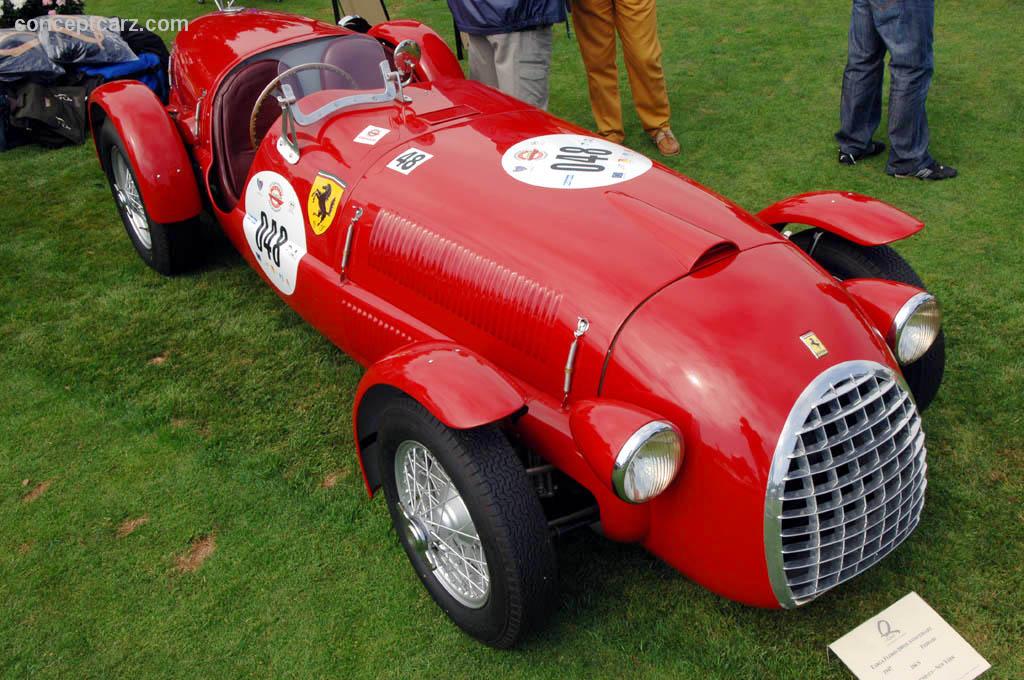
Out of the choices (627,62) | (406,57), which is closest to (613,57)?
(627,62)

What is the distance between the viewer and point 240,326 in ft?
12.4

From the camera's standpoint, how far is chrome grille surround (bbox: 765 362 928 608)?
6.24ft

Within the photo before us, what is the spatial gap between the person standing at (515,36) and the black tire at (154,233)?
6.03 feet

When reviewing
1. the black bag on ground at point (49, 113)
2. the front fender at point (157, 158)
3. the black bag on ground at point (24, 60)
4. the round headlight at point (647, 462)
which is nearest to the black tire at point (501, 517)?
the round headlight at point (647, 462)

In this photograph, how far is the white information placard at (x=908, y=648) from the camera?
82.9 inches

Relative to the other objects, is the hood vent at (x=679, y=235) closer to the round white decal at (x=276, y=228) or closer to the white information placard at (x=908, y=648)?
the white information placard at (x=908, y=648)

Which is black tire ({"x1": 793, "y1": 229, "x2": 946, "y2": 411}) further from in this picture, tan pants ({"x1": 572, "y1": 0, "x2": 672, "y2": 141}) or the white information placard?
tan pants ({"x1": 572, "y1": 0, "x2": 672, "y2": 141})

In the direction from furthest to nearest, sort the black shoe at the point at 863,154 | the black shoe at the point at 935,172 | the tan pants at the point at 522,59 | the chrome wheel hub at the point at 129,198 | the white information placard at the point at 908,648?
the black shoe at the point at 863,154
the black shoe at the point at 935,172
the tan pants at the point at 522,59
the chrome wheel hub at the point at 129,198
the white information placard at the point at 908,648

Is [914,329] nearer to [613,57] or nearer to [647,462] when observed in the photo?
[647,462]

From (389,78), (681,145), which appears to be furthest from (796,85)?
(389,78)

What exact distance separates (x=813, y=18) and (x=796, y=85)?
1.67 meters

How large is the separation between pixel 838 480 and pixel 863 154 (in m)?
3.54

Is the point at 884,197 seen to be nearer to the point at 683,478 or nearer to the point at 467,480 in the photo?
the point at 683,478

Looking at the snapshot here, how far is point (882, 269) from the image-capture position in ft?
8.80
